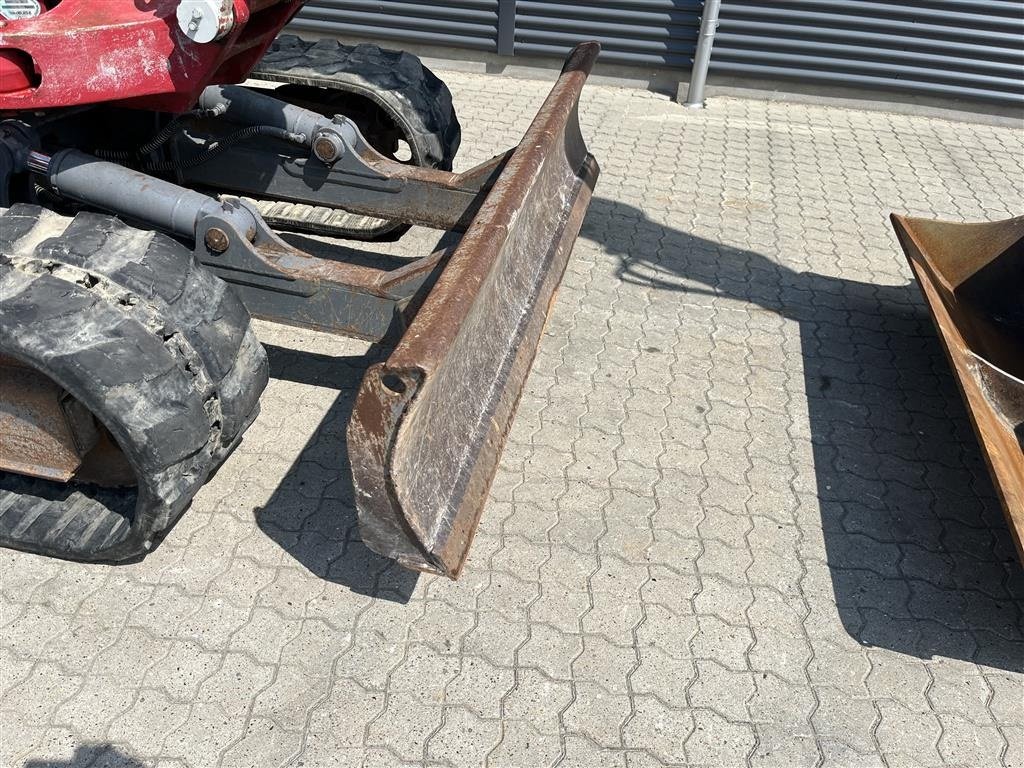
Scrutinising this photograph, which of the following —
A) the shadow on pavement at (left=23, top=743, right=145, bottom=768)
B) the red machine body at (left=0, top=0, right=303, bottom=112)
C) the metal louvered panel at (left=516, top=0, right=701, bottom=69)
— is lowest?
the shadow on pavement at (left=23, top=743, right=145, bottom=768)

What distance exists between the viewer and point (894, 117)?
7.25 meters

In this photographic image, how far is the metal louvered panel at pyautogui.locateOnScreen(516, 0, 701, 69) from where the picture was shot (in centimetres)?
713

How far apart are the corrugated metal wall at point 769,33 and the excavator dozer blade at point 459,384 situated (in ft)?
13.4

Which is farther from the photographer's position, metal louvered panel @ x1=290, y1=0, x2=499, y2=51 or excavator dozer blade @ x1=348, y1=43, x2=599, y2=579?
metal louvered panel @ x1=290, y1=0, x2=499, y2=51

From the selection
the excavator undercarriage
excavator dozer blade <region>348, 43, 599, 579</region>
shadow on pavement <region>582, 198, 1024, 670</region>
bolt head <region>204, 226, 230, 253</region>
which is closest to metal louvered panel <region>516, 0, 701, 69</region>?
shadow on pavement <region>582, 198, 1024, 670</region>

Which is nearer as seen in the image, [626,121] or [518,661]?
[518,661]

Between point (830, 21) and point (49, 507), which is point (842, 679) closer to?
point (49, 507)

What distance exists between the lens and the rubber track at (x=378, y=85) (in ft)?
13.4

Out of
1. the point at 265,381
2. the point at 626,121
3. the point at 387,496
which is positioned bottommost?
the point at 626,121

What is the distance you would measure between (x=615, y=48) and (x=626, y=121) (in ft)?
3.00

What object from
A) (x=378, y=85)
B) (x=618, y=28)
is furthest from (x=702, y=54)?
(x=378, y=85)

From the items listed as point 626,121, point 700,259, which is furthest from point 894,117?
point 700,259

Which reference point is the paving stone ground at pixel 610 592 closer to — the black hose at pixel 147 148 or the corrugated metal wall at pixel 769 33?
the black hose at pixel 147 148

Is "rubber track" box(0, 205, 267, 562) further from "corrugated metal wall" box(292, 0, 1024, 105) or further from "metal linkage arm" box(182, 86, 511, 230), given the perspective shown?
"corrugated metal wall" box(292, 0, 1024, 105)
